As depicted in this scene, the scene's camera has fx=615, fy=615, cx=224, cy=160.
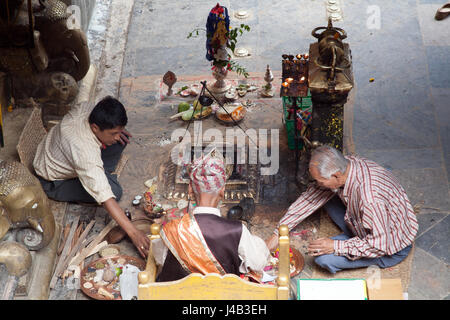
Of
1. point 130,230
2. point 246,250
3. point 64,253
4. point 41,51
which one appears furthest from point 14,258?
point 41,51

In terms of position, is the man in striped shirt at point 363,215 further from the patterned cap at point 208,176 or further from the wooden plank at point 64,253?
the wooden plank at point 64,253

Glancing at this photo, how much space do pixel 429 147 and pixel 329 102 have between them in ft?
4.81

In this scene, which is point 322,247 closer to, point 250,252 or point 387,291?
point 387,291

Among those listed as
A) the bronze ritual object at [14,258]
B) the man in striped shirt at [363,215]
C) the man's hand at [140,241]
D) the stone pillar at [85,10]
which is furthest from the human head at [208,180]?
the stone pillar at [85,10]

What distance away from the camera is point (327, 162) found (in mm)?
4340

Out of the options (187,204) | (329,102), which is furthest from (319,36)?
(187,204)

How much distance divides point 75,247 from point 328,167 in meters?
2.17

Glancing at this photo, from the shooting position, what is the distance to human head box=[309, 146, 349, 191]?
4.33 meters

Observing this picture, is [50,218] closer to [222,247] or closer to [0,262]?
[0,262]

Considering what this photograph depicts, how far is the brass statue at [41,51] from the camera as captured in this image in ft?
17.3

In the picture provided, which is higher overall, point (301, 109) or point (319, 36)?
point (319, 36)

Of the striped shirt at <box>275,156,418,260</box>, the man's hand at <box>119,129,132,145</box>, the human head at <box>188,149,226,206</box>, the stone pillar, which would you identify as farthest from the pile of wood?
the stone pillar

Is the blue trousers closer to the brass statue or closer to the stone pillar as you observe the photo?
the brass statue

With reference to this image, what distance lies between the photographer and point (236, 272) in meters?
3.82
